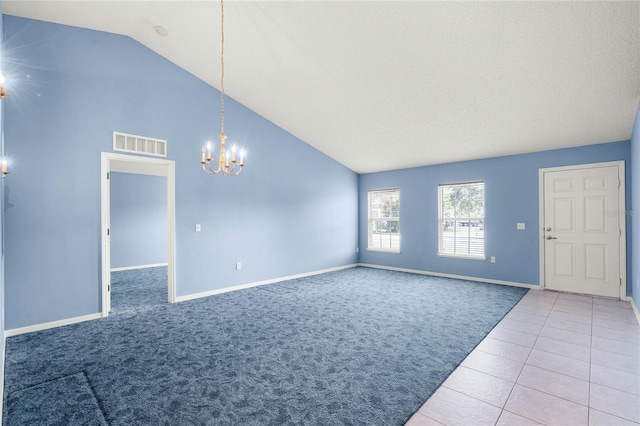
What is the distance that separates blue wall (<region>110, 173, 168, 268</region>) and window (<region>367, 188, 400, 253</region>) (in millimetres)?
5546

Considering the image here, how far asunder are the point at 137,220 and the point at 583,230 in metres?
9.27

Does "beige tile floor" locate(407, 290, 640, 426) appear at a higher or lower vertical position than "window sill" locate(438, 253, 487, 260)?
lower

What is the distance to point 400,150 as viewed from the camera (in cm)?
586

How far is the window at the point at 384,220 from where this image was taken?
7.03 meters

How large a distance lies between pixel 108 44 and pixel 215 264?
3.43m

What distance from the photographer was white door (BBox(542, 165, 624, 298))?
4.48 meters

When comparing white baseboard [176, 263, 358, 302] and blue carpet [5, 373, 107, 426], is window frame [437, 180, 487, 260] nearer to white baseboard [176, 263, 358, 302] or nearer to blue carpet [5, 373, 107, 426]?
white baseboard [176, 263, 358, 302]

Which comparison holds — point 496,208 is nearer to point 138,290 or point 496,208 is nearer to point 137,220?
point 138,290

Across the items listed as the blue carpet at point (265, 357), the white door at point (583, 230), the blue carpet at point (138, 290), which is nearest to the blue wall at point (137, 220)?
the blue carpet at point (138, 290)

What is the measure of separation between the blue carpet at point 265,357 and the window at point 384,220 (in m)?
2.61

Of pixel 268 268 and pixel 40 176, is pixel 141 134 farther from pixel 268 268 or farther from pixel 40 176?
pixel 268 268

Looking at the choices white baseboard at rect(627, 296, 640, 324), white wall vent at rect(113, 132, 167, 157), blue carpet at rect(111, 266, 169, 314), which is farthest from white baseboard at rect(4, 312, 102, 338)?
white baseboard at rect(627, 296, 640, 324)

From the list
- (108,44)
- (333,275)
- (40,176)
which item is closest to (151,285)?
(40,176)

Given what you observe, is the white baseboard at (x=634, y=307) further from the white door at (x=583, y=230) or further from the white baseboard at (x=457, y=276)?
the white baseboard at (x=457, y=276)
